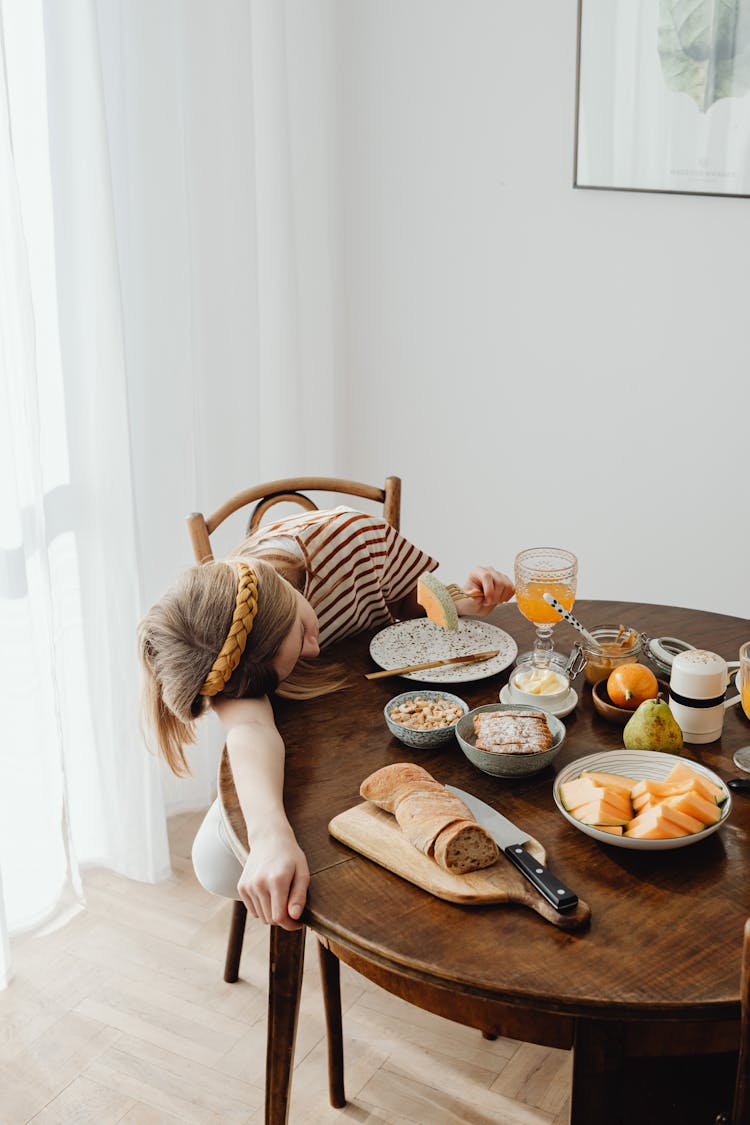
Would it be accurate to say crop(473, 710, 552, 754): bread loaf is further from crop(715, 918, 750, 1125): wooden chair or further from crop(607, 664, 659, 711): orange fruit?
crop(715, 918, 750, 1125): wooden chair

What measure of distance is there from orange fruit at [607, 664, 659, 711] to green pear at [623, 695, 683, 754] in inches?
3.2

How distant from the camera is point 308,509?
2.14 meters

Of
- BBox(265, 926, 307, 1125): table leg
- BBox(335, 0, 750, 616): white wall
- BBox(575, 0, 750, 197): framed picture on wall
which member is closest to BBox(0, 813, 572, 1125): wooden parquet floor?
BBox(265, 926, 307, 1125): table leg

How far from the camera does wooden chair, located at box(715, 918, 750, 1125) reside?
859mm

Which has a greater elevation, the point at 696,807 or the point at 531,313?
the point at 531,313

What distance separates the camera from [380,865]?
117cm

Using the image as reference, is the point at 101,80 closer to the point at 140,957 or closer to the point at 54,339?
the point at 54,339

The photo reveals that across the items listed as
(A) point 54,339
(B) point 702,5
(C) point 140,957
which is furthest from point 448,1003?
(B) point 702,5

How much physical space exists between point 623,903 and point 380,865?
0.26 m

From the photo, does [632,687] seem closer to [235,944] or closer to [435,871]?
[435,871]

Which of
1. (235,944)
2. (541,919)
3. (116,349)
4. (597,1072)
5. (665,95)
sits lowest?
(235,944)

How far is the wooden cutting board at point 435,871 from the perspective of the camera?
107cm

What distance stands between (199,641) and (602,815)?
572mm

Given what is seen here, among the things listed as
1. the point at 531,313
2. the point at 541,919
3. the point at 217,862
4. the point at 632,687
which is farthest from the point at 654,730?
the point at 531,313
